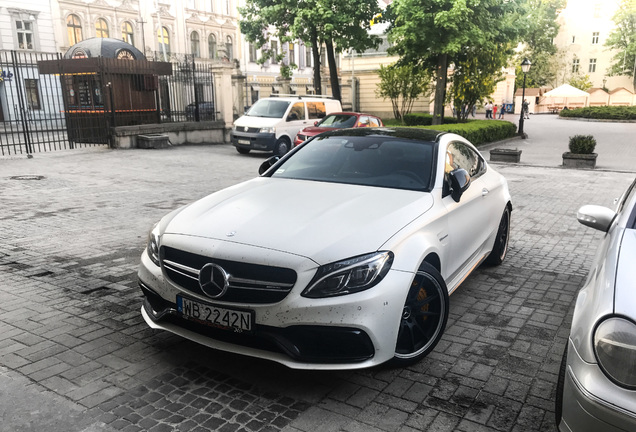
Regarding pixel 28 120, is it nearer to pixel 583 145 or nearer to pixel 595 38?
pixel 583 145

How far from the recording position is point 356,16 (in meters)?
25.6

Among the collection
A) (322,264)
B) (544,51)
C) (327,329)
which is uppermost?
(544,51)

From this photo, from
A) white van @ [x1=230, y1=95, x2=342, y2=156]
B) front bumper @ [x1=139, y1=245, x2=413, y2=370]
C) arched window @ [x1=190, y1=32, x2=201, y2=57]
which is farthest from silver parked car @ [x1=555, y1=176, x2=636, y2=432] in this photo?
arched window @ [x1=190, y1=32, x2=201, y2=57]

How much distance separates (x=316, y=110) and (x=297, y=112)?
112 cm

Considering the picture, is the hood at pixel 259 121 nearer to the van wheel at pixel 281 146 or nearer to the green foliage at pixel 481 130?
the van wheel at pixel 281 146

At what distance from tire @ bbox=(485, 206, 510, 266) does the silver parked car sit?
10.8ft

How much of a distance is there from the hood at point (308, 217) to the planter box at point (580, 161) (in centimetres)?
1380

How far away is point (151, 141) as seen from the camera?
1917cm

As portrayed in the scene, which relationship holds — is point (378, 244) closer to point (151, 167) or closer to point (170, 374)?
point (170, 374)

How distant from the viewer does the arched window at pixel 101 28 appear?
41594mm

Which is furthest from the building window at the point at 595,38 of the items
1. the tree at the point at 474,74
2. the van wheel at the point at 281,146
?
the van wheel at the point at 281,146

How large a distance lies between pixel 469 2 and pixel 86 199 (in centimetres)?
1694

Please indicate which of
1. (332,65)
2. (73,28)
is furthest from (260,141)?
(73,28)

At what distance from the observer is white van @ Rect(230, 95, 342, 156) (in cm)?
1786
